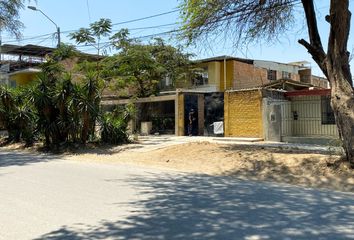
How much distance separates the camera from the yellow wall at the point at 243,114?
21250 millimetres

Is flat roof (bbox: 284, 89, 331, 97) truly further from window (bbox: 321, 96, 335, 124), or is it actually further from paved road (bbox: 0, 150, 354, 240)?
paved road (bbox: 0, 150, 354, 240)

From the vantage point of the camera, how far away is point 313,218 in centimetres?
662

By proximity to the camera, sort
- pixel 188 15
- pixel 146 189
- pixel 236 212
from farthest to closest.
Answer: pixel 188 15 → pixel 146 189 → pixel 236 212

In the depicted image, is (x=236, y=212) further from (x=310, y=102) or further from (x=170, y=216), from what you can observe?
(x=310, y=102)

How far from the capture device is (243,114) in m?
22.0

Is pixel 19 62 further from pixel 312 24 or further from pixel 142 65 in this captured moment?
pixel 312 24

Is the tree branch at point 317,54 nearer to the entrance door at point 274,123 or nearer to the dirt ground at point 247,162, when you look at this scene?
the dirt ground at point 247,162

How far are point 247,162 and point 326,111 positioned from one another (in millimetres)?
8455

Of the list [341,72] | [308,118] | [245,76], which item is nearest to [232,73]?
→ [245,76]

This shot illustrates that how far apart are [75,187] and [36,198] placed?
4.52 ft

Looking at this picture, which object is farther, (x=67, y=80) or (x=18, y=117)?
(x=18, y=117)

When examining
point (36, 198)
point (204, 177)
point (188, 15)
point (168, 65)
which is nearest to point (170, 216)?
point (36, 198)

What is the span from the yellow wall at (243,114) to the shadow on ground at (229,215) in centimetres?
1160

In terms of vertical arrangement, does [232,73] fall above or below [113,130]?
above
